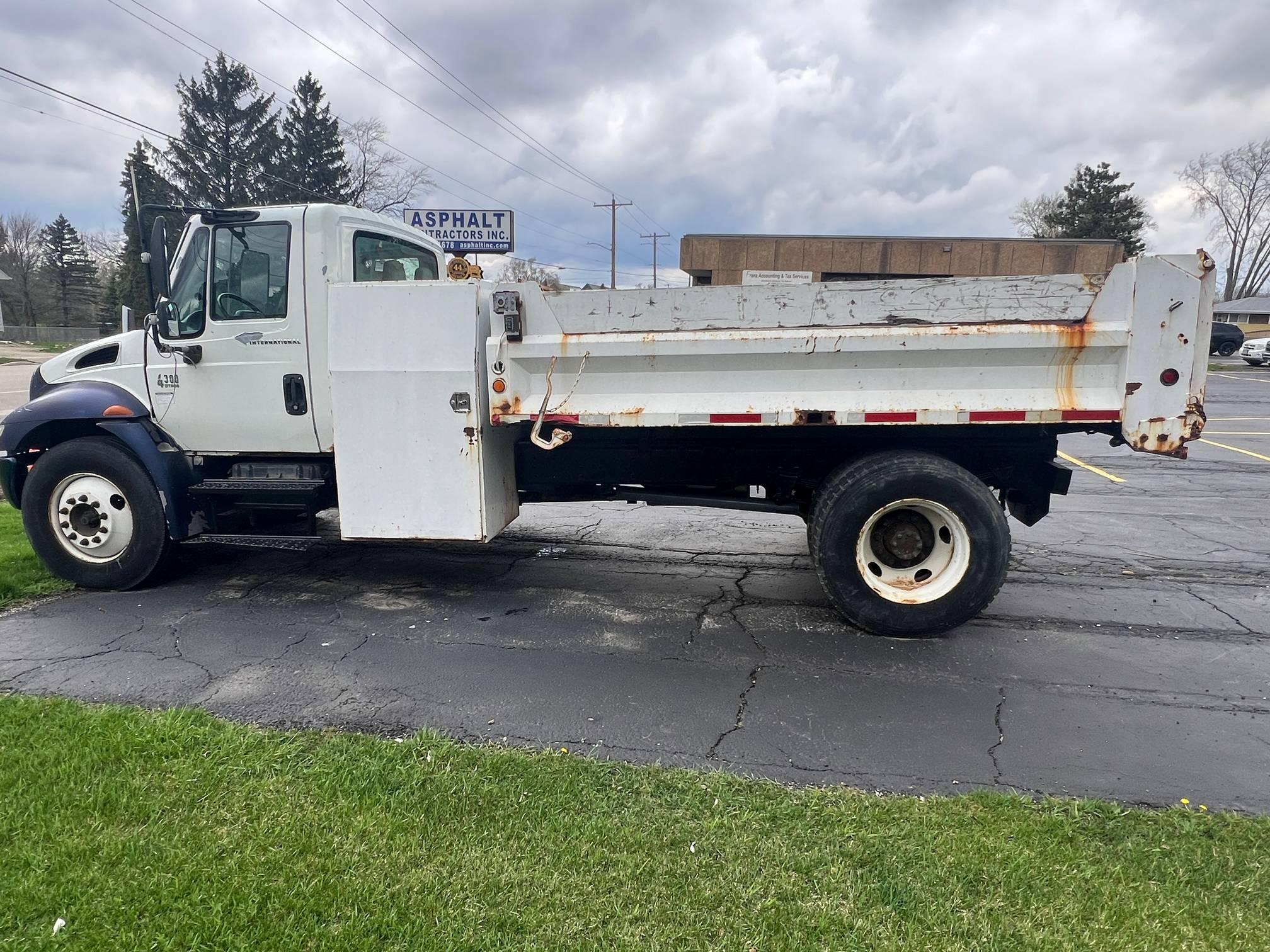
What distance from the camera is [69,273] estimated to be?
220 feet

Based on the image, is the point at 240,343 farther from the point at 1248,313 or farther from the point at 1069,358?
the point at 1248,313

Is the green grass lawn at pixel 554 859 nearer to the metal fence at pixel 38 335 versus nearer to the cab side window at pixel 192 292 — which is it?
the cab side window at pixel 192 292

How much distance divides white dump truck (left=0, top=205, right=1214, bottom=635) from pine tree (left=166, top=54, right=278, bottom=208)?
43.4 metres

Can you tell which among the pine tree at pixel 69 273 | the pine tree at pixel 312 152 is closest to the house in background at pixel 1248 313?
the pine tree at pixel 312 152

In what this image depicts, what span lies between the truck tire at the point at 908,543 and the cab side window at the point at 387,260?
132 inches

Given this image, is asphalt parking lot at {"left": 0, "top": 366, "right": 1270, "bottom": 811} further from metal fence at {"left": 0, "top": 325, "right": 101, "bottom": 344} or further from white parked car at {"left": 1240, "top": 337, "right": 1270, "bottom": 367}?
metal fence at {"left": 0, "top": 325, "right": 101, "bottom": 344}

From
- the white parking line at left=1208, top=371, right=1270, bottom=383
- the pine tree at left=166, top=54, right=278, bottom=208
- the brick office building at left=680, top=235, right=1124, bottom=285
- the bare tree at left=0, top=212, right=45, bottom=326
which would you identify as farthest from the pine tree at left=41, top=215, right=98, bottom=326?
the white parking line at left=1208, top=371, right=1270, bottom=383

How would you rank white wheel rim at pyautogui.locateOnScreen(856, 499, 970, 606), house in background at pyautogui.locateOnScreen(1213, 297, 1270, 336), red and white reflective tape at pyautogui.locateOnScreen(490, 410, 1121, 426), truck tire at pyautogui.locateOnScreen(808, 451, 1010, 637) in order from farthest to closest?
house in background at pyautogui.locateOnScreen(1213, 297, 1270, 336) → white wheel rim at pyautogui.locateOnScreen(856, 499, 970, 606) → truck tire at pyautogui.locateOnScreen(808, 451, 1010, 637) → red and white reflective tape at pyautogui.locateOnScreen(490, 410, 1121, 426)

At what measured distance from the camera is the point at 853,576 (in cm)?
456

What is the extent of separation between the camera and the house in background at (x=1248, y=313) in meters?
55.6

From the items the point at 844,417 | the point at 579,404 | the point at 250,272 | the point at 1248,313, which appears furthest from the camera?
the point at 1248,313

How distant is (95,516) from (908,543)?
18.1 feet

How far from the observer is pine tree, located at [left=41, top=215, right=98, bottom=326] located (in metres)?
66.3

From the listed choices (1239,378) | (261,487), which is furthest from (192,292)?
(1239,378)
